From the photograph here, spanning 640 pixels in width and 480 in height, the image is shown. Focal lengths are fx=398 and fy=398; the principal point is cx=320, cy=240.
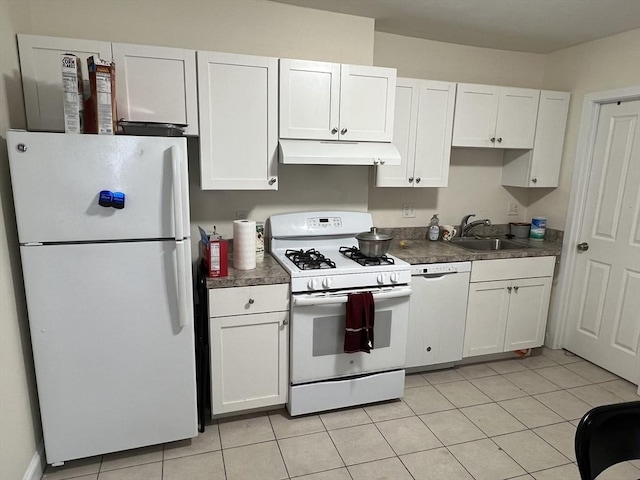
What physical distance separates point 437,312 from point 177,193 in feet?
6.35

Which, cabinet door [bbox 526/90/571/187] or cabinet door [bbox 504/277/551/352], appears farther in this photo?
cabinet door [bbox 526/90/571/187]

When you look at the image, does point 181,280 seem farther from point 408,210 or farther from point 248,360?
point 408,210

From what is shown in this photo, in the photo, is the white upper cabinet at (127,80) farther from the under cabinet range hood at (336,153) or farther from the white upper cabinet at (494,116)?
the white upper cabinet at (494,116)

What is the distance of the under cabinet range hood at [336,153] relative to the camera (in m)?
2.41

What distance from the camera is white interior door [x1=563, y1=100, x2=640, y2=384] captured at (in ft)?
9.55

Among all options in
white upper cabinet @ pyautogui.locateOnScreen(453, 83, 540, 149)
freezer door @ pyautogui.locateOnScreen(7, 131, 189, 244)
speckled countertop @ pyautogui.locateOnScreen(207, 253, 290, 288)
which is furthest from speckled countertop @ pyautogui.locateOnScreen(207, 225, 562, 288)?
white upper cabinet @ pyautogui.locateOnScreen(453, 83, 540, 149)

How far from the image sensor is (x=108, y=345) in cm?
194

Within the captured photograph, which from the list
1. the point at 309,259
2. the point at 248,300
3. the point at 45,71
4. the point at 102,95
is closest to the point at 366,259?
the point at 309,259

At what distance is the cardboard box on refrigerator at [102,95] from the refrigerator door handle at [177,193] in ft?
1.01

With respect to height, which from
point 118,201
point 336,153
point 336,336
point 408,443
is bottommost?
point 408,443

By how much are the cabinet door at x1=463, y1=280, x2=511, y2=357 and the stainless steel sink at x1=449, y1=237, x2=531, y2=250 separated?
482mm

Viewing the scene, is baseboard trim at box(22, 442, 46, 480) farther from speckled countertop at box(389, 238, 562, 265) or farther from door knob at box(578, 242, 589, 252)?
door knob at box(578, 242, 589, 252)

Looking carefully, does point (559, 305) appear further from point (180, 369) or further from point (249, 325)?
point (180, 369)

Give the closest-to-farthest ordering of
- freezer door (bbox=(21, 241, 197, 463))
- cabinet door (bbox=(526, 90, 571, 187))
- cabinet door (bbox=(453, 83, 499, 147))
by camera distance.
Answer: freezer door (bbox=(21, 241, 197, 463)) < cabinet door (bbox=(453, 83, 499, 147)) < cabinet door (bbox=(526, 90, 571, 187))
